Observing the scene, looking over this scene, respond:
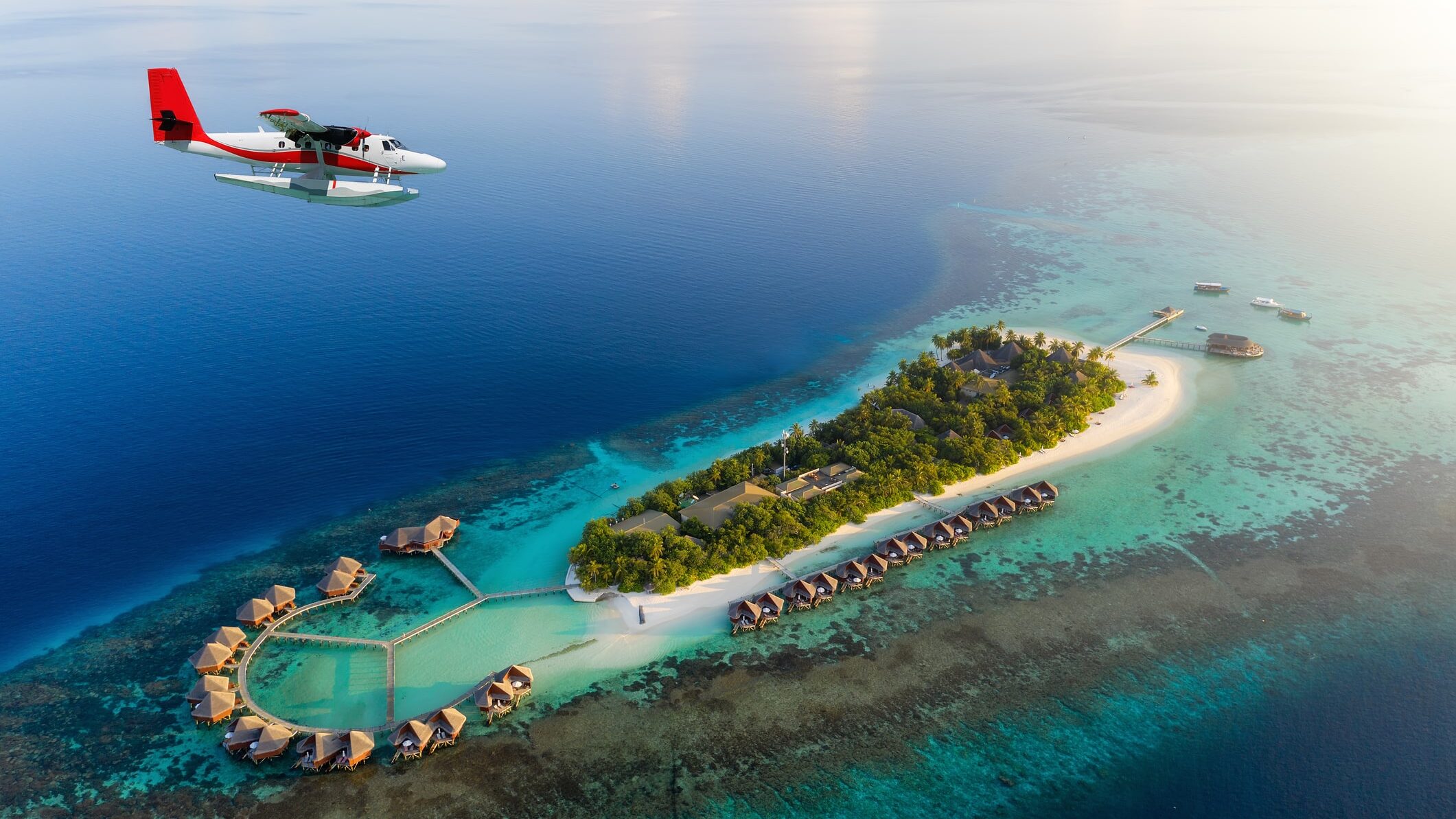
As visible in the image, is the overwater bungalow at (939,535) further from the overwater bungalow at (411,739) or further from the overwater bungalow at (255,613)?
the overwater bungalow at (255,613)

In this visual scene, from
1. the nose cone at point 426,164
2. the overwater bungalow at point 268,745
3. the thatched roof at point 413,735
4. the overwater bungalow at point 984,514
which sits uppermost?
the nose cone at point 426,164

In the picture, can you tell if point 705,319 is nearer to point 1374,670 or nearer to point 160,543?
point 160,543

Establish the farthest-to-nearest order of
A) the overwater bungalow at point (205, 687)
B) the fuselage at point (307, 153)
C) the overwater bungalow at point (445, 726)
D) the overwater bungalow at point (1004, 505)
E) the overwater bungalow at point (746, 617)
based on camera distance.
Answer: the overwater bungalow at point (1004, 505), the overwater bungalow at point (746, 617), the fuselage at point (307, 153), the overwater bungalow at point (205, 687), the overwater bungalow at point (445, 726)

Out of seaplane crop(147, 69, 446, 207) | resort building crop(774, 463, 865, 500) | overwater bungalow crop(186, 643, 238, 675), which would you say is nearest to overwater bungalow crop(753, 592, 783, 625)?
resort building crop(774, 463, 865, 500)

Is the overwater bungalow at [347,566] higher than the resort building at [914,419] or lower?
lower

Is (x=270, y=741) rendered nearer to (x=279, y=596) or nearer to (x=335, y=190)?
(x=279, y=596)

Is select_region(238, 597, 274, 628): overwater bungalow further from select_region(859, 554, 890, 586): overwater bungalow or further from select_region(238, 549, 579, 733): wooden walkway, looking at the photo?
select_region(859, 554, 890, 586): overwater bungalow

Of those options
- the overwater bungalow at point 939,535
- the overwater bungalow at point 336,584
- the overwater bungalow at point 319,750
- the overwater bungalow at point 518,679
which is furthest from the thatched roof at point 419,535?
Result: the overwater bungalow at point 939,535
